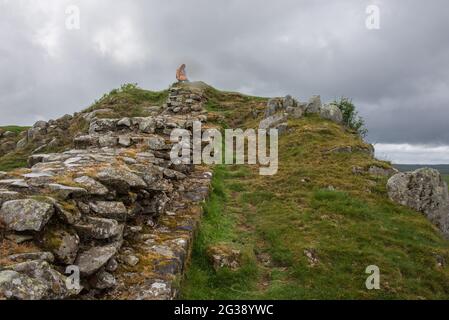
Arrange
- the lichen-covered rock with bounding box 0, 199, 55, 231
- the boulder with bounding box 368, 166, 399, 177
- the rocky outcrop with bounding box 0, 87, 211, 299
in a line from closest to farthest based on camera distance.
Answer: the rocky outcrop with bounding box 0, 87, 211, 299 → the lichen-covered rock with bounding box 0, 199, 55, 231 → the boulder with bounding box 368, 166, 399, 177

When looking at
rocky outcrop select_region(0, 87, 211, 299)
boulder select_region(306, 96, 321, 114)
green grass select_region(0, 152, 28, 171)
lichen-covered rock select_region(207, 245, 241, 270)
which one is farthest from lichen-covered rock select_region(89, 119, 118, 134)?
boulder select_region(306, 96, 321, 114)

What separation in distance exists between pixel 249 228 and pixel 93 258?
9.39m

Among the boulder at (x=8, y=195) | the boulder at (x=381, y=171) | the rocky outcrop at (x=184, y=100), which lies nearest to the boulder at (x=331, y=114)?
the boulder at (x=381, y=171)

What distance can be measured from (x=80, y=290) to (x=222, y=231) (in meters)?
8.61

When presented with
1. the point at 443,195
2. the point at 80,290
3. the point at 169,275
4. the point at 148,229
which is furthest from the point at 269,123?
the point at 80,290

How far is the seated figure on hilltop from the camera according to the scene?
55763 mm

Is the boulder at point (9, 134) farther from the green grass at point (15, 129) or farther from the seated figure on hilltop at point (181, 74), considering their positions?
the seated figure on hilltop at point (181, 74)

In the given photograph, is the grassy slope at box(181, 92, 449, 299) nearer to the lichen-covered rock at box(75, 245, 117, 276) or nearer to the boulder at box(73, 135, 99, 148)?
the lichen-covered rock at box(75, 245, 117, 276)

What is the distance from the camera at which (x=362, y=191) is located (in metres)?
22.1

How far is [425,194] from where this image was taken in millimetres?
20828

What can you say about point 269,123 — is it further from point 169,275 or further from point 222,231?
point 169,275

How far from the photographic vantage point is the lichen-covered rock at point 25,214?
9.10m

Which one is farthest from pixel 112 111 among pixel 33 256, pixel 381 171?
pixel 33 256

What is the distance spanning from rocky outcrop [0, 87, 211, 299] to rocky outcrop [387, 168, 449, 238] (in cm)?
1163
